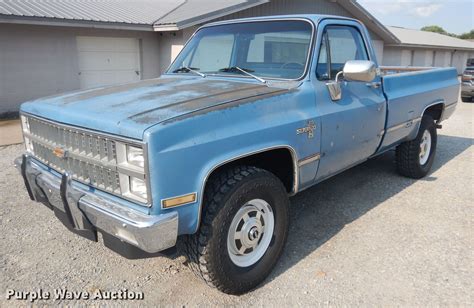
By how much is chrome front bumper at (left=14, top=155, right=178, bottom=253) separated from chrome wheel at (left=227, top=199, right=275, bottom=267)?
23.9 inches

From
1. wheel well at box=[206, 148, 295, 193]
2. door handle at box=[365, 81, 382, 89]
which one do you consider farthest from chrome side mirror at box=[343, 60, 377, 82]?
wheel well at box=[206, 148, 295, 193]

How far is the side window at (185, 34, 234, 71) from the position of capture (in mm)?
4051

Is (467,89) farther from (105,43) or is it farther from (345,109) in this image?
(345,109)

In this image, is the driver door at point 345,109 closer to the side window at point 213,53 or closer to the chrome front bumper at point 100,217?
the side window at point 213,53

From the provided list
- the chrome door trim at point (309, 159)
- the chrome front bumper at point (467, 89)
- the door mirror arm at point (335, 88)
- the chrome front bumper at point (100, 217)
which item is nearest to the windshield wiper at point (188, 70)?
the door mirror arm at point (335, 88)

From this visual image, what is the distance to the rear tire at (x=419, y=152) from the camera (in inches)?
209

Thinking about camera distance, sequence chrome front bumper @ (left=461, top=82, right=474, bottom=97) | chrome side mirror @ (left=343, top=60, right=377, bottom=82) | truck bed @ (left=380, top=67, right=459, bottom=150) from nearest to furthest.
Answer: chrome side mirror @ (left=343, top=60, right=377, bottom=82) < truck bed @ (left=380, top=67, right=459, bottom=150) < chrome front bumper @ (left=461, top=82, right=474, bottom=97)

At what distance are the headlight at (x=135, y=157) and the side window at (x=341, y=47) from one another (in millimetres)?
1906

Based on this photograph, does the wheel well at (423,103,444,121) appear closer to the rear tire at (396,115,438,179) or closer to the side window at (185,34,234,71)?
the rear tire at (396,115,438,179)

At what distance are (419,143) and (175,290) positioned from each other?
155 inches

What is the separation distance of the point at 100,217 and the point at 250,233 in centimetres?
110

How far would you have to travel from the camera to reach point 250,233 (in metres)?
2.98

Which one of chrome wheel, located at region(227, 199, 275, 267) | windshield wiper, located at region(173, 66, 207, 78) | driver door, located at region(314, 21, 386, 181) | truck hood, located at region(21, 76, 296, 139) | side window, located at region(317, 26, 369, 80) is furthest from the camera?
windshield wiper, located at region(173, 66, 207, 78)

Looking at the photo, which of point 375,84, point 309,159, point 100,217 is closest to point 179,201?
point 100,217
